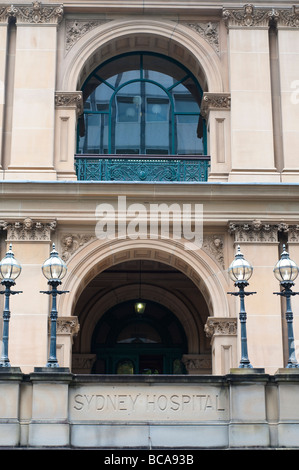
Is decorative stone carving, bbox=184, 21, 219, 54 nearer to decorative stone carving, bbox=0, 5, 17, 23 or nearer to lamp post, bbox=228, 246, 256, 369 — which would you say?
decorative stone carving, bbox=0, 5, 17, 23

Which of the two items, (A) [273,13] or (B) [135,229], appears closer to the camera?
(B) [135,229]

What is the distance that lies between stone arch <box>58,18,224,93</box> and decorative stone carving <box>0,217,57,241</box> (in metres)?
4.00

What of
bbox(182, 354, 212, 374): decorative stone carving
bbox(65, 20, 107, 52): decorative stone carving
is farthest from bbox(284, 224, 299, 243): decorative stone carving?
bbox(65, 20, 107, 52): decorative stone carving

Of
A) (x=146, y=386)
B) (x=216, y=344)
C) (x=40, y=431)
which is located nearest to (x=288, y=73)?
(x=216, y=344)

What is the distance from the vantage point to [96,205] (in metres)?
24.3

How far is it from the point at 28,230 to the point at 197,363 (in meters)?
7.88

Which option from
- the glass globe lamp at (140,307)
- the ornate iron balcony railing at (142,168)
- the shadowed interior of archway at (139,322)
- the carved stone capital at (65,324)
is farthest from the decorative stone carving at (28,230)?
the glass globe lamp at (140,307)

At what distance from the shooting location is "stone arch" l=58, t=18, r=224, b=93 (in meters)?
25.9

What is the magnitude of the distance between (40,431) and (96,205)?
7863mm

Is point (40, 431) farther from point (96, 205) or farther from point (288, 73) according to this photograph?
point (288, 73)

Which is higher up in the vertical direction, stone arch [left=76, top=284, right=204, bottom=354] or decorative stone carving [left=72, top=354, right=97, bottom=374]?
stone arch [left=76, top=284, right=204, bottom=354]

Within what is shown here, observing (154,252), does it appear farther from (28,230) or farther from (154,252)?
(28,230)

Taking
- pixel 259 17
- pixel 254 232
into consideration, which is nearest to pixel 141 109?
pixel 259 17

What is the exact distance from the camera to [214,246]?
24.4 metres
